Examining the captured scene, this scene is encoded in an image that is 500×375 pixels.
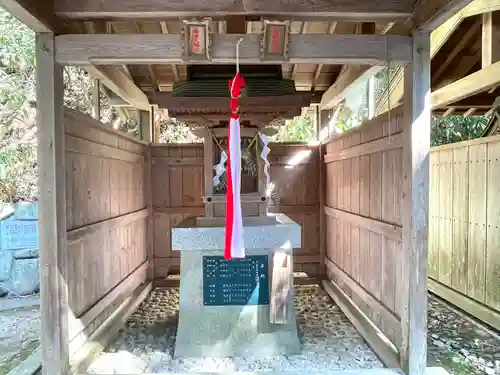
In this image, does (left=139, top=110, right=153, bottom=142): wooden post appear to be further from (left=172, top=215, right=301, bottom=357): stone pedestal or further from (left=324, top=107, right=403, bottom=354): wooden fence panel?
(left=172, top=215, right=301, bottom=357): stone pedestal

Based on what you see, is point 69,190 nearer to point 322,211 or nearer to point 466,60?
point 322,211

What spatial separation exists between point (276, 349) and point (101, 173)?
2349mm

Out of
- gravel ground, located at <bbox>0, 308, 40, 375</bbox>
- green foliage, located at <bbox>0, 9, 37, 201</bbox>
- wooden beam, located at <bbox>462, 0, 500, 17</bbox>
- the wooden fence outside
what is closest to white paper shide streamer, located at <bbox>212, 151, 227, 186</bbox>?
gravel ground, located at <bbox>0, 308, 40, 375</bbox>

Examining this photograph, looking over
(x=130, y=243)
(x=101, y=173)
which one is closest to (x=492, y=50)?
(x=101, y=173)

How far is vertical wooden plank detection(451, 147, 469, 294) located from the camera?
4.78 m

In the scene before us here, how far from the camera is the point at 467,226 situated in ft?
15.6

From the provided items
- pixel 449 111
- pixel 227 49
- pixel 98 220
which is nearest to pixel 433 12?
pixel 227 49

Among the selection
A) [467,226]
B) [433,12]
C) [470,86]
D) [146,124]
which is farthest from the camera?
[146,124]

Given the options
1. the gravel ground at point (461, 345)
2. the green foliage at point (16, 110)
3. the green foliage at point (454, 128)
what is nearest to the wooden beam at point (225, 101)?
the gravel ground at point (461, 345)

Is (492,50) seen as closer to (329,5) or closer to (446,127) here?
(329,5)

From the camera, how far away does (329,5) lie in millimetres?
2959

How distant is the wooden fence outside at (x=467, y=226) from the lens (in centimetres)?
421

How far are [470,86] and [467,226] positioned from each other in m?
1.57

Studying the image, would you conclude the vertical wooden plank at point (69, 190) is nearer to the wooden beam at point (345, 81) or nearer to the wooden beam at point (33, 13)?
the wooden beam at point (33, 13)
